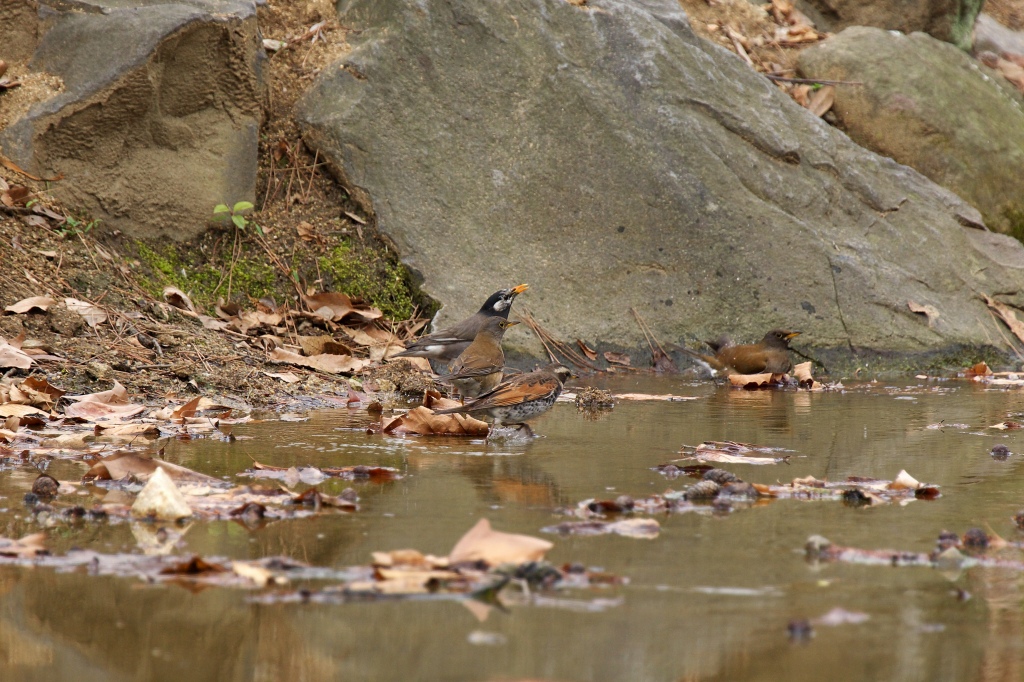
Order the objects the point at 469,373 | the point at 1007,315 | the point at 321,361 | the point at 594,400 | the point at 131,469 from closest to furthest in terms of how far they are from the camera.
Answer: the point at 131,469 < the point at 594,400 < the point at 469,373 < the point at 321,361 < the point at 1007,315

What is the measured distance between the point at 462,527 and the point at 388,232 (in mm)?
6283

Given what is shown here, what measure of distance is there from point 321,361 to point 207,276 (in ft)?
5.88

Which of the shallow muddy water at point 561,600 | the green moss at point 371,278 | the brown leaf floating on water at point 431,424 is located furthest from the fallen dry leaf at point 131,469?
the green moss at point 371,278

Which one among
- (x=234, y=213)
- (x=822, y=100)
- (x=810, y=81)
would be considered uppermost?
(x=810, y=81)

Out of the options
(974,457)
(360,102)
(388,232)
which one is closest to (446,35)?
(360,102)

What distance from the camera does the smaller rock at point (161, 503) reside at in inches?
140

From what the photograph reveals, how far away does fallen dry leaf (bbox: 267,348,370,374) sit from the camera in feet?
24.9

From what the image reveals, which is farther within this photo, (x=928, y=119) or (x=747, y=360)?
(x=928, y=119)

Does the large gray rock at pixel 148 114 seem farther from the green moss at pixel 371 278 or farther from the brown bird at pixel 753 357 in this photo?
the brown bird at pixel 753 357

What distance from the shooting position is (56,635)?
8.16ft

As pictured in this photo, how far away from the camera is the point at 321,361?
7.74 meters

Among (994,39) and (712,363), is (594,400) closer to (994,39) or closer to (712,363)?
(712,363)

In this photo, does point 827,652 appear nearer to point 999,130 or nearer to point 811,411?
point 811,411

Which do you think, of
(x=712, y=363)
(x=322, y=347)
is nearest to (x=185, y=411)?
(x=322, y=347)
